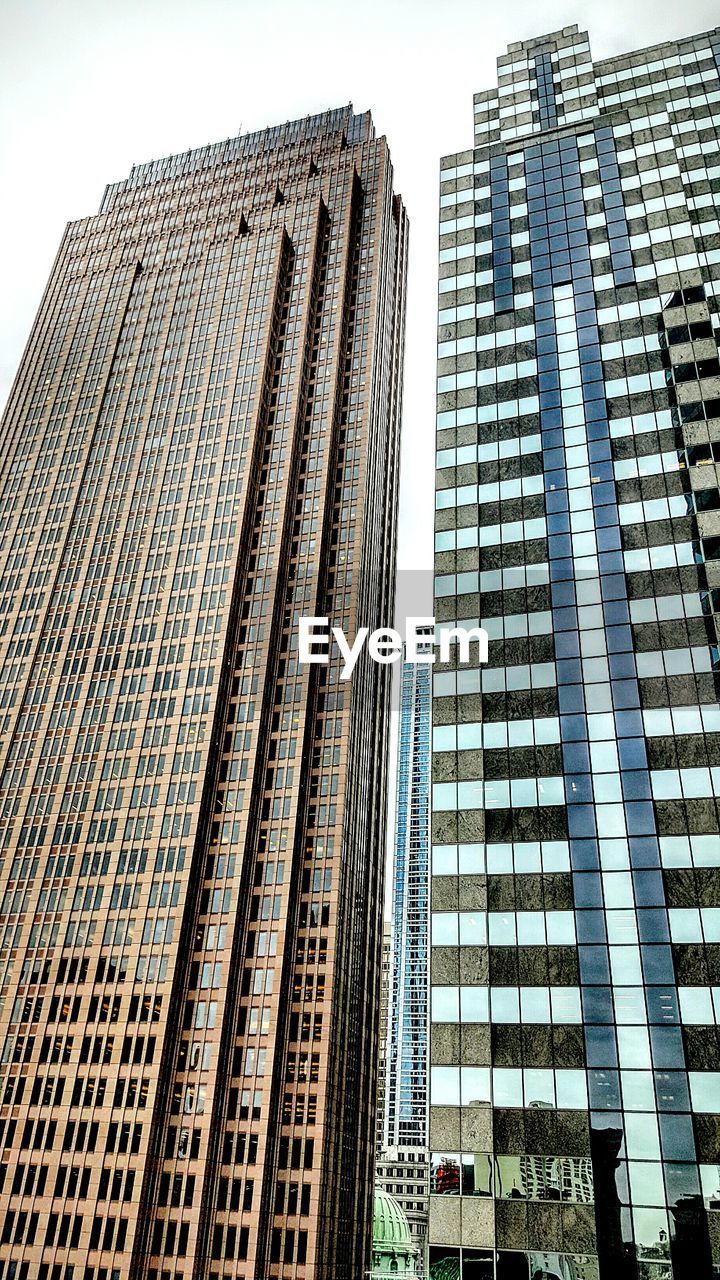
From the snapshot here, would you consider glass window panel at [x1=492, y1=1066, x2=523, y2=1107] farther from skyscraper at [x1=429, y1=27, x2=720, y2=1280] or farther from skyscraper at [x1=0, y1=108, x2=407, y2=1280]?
skyscraper at [x1=0, y1=108, x2=407, y2=1280]

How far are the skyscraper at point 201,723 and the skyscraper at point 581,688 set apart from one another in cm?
5824

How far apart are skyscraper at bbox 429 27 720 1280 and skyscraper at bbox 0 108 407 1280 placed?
58242 millimetres

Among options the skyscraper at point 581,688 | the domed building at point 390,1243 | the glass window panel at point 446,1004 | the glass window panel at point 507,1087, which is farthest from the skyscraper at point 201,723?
the domed building at point 390,1243

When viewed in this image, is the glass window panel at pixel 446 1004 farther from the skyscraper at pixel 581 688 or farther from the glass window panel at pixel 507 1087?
the glass window panel at pixel 507 1087

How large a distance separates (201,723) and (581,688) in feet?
226

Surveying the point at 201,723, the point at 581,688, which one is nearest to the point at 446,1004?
the point at 581,688

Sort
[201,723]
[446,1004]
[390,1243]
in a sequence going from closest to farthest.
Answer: [446,1004]
[201,723]
[390,1243]

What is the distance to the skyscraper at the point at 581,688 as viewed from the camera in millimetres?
40375

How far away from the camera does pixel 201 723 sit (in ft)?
366

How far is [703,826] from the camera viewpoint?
148 ft

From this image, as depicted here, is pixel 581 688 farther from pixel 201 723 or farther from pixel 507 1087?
pixel 201 723

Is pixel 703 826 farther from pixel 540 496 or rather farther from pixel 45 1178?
pixel 45 1178

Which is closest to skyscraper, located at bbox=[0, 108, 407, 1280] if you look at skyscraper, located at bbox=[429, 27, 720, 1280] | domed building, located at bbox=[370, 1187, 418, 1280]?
skyscraper, located at bbox=[429, 27, 720, 1280]

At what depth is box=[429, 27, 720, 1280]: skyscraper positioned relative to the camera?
40.4 metres
